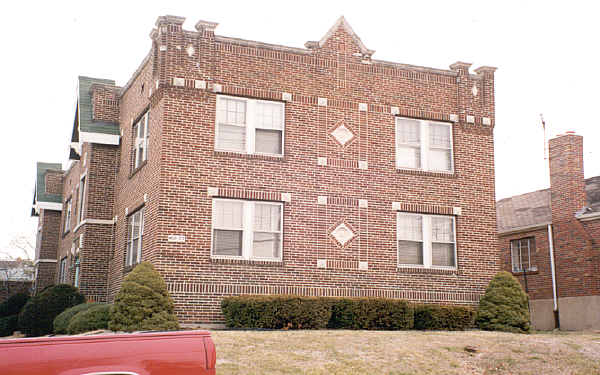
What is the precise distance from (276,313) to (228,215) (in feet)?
11.6

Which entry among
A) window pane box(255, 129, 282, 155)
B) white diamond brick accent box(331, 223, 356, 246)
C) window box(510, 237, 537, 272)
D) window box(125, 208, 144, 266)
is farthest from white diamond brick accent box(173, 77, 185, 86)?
window box(510, 237, 537, 272)

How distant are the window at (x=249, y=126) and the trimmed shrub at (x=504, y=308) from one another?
7.89m

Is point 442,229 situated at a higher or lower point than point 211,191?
lower

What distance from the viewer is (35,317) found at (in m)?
23.8

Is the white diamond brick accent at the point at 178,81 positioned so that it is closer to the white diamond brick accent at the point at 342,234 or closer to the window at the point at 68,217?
the white diamond brick accent at the point at 342,234

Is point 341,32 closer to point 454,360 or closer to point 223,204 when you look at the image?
point 223,204

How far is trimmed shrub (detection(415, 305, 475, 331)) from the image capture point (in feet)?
67.3

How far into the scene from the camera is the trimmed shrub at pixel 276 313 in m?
18.7

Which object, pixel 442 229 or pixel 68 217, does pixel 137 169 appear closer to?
pixel 442 229

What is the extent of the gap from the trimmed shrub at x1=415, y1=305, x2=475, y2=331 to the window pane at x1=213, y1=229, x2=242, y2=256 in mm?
5513

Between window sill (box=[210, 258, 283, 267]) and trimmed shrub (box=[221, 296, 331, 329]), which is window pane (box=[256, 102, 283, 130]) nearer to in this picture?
window sill (box=[210, 258, 283, 267])

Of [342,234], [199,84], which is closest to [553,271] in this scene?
[342,234]

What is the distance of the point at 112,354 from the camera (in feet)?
26.3

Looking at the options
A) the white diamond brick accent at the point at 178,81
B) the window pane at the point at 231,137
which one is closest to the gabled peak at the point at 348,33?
the window pane at the point at 231,137
